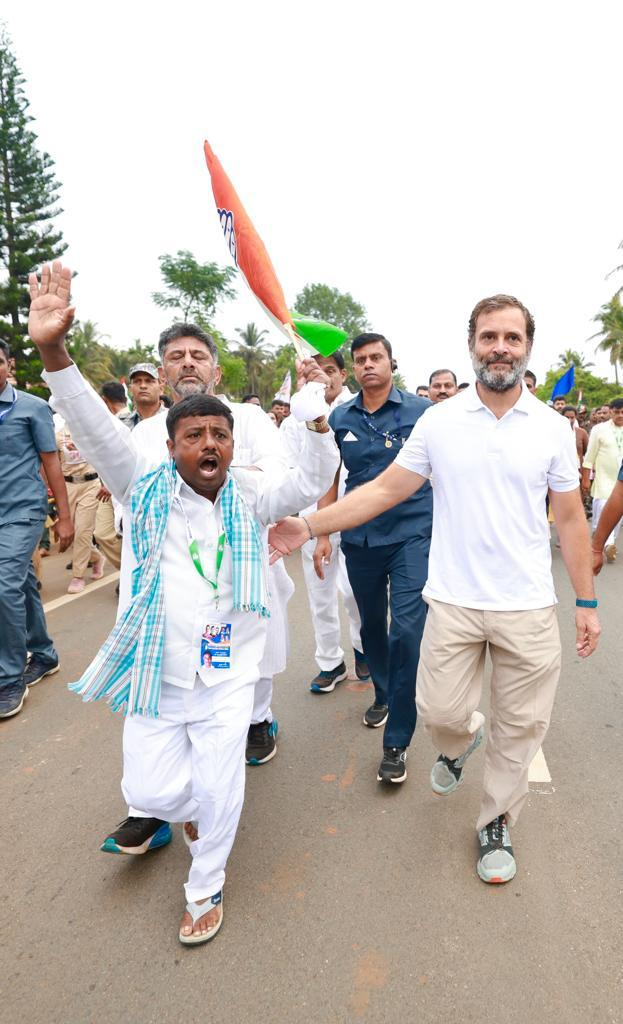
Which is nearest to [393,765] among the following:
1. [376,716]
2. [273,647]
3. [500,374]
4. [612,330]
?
[376,716]

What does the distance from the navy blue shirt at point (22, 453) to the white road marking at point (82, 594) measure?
7.67ft

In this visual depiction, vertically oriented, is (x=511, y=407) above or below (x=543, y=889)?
above

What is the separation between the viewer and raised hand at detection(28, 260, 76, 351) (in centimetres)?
218

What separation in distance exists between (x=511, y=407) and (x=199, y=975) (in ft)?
7.34

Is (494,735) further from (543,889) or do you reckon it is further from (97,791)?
(97,791)

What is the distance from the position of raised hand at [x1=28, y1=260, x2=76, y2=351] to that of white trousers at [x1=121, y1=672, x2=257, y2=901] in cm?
129

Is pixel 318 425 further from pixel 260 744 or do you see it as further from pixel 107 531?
pixel 107 531

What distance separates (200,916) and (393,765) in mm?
1198

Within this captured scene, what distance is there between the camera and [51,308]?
7.23 feet

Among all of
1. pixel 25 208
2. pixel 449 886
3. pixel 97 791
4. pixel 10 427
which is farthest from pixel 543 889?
pixel 25 208

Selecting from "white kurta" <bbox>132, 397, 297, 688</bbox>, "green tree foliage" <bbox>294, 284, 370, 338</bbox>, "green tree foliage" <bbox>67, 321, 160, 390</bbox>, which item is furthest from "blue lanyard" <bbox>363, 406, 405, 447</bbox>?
"green tree foliage" <bbox>294, 284, 370, 338</bbox>

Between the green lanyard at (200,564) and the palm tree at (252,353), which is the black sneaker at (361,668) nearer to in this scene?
the green lanyard at (200,564)

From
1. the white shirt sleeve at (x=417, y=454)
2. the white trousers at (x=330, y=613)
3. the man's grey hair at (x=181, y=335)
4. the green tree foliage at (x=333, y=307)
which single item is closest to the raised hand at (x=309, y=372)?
the white shirt sleeve at (x=417, y=454)

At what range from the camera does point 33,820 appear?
2934mm
